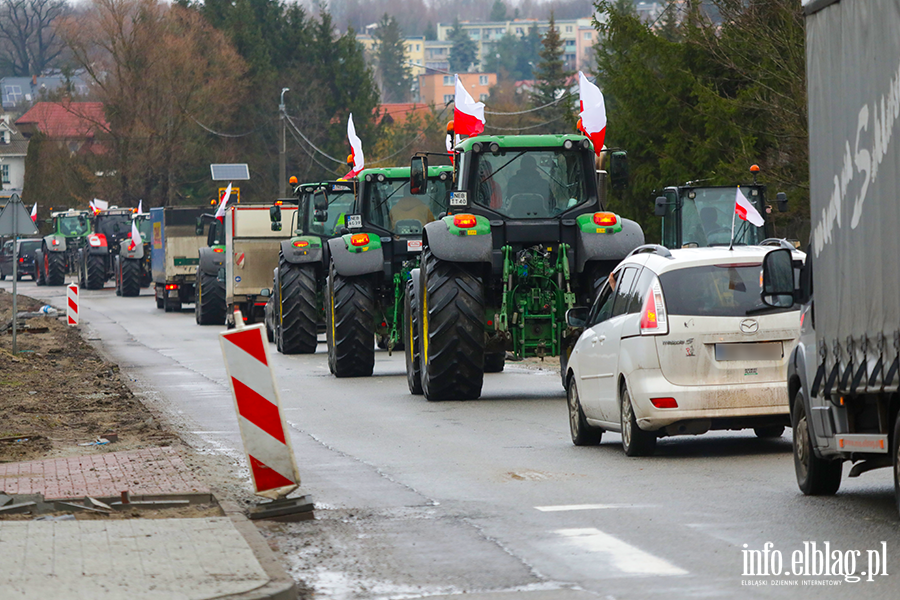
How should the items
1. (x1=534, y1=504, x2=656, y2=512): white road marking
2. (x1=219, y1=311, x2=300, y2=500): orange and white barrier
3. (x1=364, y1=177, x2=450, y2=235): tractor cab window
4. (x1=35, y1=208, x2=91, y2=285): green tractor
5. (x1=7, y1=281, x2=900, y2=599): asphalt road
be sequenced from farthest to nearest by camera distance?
(x1=35, y1=208, x2=91, y2=285): green tractor, (x1=364, y1=177, x2=450, y2=235): tractor cab window, (x1=534, y1=504, x2=656, y2=512): white road marking, (x1=219, y1=311, x2=300, y2=500): orange and white barrier, (x1=7, y1=281, x2=900, y2=599): asphalt road

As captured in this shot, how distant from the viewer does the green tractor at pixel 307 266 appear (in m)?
24.5

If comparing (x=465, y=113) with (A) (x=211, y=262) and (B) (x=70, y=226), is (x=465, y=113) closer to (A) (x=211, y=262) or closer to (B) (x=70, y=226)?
(A) (x=211, y=262)

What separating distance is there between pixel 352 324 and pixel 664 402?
9.79 m

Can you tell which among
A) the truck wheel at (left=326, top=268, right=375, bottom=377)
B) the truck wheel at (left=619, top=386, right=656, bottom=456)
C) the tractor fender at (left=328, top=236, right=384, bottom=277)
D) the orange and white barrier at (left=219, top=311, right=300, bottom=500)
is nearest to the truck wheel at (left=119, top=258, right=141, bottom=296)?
the tractor fender at (left=328, top=236, right=384, bottom=277)

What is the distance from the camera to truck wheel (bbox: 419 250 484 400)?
52.2 ft

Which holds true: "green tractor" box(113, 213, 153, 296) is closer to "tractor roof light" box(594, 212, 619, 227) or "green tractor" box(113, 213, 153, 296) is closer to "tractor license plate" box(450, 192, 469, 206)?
"tractor license plate" box(450, 192, 469, 206)

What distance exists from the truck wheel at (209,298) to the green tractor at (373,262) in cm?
1313

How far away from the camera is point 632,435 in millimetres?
11219

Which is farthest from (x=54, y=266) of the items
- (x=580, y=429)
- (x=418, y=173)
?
(x=580, y=429)

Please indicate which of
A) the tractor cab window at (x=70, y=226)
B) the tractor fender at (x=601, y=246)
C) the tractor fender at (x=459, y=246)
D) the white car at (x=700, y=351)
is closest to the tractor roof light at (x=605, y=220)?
the tractor fender at (x=601, y=246)

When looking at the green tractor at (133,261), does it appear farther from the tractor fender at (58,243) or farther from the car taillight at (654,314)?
the car taillight at (654,314)

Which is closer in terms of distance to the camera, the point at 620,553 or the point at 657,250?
the point at 620,553

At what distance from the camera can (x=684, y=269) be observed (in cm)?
1109

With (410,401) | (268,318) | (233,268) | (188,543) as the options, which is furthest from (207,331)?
(188,543)
